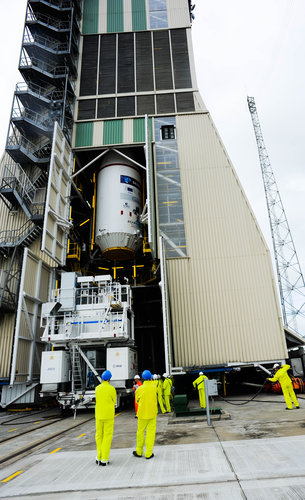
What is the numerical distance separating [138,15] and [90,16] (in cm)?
366

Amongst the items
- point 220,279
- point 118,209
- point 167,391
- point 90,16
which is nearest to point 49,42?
Result: point 90,16

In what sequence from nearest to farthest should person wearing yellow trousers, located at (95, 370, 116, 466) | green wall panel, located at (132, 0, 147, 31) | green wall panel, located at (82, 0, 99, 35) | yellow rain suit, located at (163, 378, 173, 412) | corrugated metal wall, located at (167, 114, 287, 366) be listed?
person wearing yellow trousers, located at (95, 370, 116, 466)
yellow rain suit, located at (163, 378, 173, 412)
corrugated metal wall, located at (167, 114, 287, 366)
green wall panel, located at (132, 0, 147, 31)
green wall panel, located at (82, 0, 99, 35)

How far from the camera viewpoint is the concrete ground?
167 inches

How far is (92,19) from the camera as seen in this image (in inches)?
1001

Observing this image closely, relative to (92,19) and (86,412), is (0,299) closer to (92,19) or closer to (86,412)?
(86,412)

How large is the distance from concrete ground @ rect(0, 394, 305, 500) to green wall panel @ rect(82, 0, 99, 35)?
2722cm

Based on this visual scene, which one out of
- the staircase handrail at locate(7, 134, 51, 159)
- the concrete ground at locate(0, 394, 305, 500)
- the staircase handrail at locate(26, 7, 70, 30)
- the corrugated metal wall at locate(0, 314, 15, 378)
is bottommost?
the concrete ground at locate(0, 394, 305, 500)

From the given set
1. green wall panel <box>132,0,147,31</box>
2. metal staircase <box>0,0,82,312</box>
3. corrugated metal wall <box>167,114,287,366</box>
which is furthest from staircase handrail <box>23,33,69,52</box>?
corrugated metal wall <box>167,114,287,366</box>

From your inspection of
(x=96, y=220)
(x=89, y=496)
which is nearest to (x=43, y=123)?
(x=96, y=220)

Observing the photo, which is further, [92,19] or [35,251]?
[92,19]

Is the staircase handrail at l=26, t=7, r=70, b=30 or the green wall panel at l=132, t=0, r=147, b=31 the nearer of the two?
the staircase handrail at l=26, t=7, r=70, b=30

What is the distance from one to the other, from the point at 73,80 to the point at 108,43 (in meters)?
4.23

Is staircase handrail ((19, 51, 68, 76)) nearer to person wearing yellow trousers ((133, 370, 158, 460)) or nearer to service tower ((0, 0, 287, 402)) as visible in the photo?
service tower ((0, 0, 287, 402))

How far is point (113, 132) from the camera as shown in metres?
21.4
